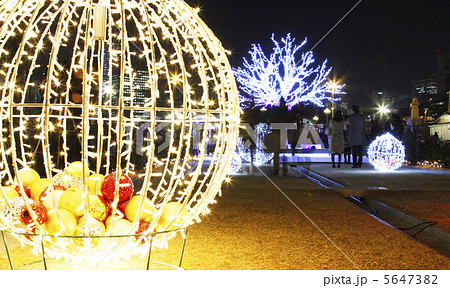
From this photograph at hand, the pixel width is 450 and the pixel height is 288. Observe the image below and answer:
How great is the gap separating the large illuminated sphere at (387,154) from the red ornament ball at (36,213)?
12786 millimetres

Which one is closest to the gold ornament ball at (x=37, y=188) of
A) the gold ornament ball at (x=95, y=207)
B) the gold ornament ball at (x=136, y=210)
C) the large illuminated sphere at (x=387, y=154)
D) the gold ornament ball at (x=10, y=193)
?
the gold ornament ball at (x=10, y=193)

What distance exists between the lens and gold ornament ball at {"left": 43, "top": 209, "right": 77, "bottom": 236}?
319cm

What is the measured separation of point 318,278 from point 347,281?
0.18m

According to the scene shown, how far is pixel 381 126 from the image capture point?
61.0ft

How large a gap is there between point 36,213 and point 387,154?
1292cm

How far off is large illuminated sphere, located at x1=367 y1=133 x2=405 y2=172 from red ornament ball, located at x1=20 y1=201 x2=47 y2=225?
12.8m

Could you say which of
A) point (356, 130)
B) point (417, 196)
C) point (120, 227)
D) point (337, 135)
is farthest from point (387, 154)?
point (120, 227)

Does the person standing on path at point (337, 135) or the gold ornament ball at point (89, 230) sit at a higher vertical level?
the person standing on path at point (337, 135)

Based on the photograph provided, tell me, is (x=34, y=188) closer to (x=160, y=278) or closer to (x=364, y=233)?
(x=160, y=278)

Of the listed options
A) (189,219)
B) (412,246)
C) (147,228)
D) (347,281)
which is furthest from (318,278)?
(412,246)

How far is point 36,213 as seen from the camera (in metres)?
3.18

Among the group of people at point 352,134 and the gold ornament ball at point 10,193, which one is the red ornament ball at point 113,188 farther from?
the group of people at point 352,134

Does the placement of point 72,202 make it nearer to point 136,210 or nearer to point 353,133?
point 136,210

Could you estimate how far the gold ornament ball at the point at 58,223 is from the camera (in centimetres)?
319
